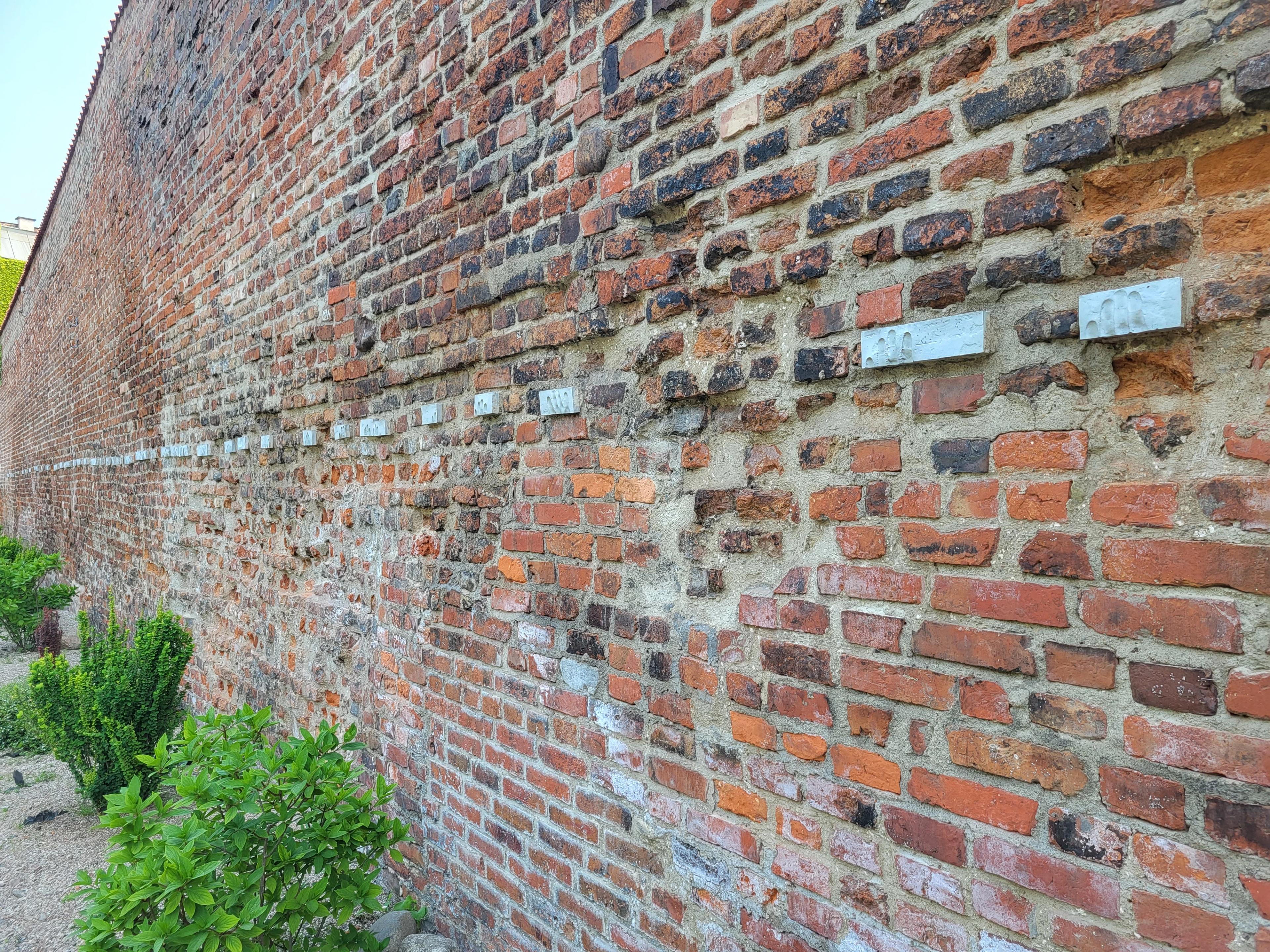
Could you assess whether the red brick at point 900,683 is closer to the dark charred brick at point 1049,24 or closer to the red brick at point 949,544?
the red brick at point 949,544

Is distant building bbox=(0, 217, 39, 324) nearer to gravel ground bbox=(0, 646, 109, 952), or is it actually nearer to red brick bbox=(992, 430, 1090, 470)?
gravel ground bbox=(0, 646, 109, 952)

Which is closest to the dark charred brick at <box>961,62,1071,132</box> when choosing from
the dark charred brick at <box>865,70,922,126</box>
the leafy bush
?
the dark charred brick at <box>865,70,922,126</box>

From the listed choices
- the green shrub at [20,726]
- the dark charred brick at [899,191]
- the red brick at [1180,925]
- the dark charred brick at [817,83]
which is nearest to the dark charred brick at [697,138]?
the dark charred brick at [817,83]

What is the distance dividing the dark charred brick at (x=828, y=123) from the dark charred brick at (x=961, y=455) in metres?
0.69

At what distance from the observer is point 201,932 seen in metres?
2.07

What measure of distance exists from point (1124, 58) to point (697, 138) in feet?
2.96

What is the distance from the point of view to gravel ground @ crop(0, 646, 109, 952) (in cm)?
334

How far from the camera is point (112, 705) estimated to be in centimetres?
425

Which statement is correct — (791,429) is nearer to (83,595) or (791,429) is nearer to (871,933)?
(871,933)

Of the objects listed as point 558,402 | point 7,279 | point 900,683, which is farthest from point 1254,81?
point 7,279

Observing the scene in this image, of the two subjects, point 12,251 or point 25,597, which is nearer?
point 25,597

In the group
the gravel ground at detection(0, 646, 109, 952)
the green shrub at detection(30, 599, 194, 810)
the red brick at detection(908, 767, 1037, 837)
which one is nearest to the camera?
the red brick at detection(908, 767, 1037, 837)

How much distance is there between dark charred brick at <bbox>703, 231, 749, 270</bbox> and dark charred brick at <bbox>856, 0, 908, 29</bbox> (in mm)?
464

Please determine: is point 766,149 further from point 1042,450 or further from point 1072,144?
point 1042,450
